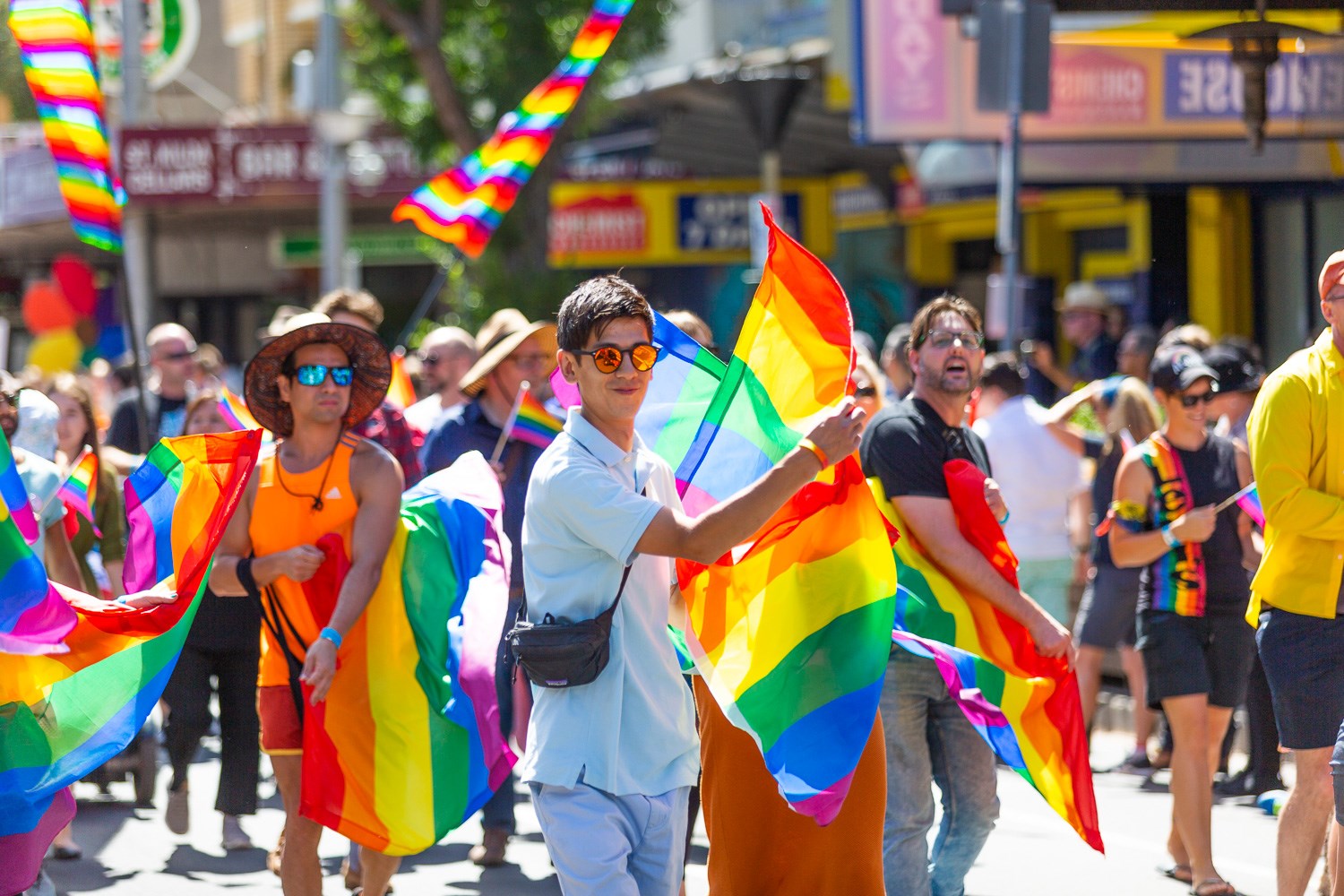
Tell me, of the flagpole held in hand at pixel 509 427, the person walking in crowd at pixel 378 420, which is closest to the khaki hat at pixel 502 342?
the flagpole held in hand at pixel 509 427

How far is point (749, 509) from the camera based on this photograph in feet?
13.8

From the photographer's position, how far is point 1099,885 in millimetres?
7180

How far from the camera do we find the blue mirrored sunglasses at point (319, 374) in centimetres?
599

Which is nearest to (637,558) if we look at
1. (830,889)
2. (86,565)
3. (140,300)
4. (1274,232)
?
(830,889)

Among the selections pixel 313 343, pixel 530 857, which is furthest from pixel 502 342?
pixel 313 343

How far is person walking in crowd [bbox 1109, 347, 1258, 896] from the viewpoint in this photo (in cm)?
677

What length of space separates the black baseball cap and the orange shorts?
3276mm

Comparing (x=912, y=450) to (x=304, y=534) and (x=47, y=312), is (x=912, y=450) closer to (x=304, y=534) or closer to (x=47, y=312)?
(x=304, y=534)

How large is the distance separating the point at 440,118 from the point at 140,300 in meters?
9.89

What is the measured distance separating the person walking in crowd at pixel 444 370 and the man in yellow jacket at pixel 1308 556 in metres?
4.21

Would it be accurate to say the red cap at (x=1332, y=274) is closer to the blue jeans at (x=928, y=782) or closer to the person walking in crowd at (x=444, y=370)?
the blue jeans at (x=928, y=782)

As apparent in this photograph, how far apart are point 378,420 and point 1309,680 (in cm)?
360

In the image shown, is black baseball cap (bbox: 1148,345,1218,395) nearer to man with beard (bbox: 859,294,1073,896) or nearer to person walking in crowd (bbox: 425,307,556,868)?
man with beard (bbox: 859,294,1073,896)

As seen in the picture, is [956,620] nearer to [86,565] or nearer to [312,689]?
[312,689]
